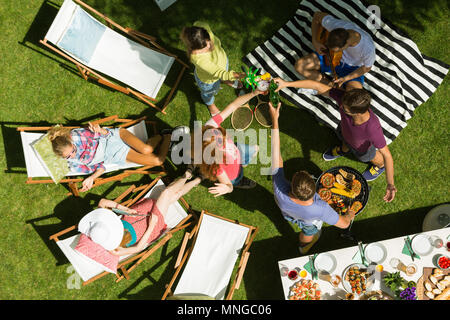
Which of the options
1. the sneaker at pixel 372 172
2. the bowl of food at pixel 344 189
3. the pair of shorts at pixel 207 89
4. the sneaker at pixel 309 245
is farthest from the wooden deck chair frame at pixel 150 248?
the sneaker at pixel 372 172

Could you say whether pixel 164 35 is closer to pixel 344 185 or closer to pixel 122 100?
pixel 122 100

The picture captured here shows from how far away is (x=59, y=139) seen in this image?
3.62 meters

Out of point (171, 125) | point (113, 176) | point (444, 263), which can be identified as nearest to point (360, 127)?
point (444, 263)

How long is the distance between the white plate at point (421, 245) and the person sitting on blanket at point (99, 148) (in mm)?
3140

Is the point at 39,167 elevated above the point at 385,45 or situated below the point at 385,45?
below

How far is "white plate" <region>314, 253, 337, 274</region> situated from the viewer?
3.71m

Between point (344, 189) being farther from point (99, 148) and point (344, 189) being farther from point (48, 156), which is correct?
point (48, 156)

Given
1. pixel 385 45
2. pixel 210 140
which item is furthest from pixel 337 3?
pixel 210 140

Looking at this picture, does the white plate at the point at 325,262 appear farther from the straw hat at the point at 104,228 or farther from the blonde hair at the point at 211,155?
the straw hat at the point at 104,228

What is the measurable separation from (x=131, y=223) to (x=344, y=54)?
10.3ft

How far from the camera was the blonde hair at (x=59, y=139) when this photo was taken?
3586 millimetres

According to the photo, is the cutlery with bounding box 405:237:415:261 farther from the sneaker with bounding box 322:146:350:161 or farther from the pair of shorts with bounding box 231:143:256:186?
the pair of shorts with bounding box 231:143:256:186
